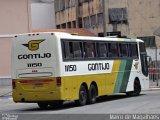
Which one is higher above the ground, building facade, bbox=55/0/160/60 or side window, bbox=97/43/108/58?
building facade, bbox=55/0/160/60

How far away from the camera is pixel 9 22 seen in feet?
150

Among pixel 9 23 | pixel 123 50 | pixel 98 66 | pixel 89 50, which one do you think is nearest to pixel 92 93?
pixel 98 66

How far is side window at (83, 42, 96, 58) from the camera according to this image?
82.2ft

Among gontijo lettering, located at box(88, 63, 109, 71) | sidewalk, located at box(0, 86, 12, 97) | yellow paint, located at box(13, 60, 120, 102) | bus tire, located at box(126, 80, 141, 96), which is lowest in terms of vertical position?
sidewalk, located at box(0, 86, 12, 97)

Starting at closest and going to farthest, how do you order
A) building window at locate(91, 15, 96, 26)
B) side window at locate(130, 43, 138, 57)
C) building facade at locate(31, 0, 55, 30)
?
side window at locate(130, 43, 138, 57) → building window at locate(91, 15, 96, 26) → building facade at locate(31, 0, 55, 30)

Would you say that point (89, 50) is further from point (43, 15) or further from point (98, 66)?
point (43, 15)

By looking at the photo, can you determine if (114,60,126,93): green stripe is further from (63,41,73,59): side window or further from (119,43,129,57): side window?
(63,41,73,59): side window

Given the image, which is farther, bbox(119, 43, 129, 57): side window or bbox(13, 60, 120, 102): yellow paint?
bbox(119, 43, 129, 57): side window

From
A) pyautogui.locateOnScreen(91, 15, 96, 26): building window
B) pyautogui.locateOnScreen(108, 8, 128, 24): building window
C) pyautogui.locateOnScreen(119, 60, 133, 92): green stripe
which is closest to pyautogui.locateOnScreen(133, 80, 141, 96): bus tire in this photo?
pyautogui.locateOnScreen(119, 60, 133, 92): green stripe

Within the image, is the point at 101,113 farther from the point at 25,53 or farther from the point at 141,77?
the point at 141,77

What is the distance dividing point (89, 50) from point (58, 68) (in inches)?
122

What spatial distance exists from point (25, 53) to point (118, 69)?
6372 mm

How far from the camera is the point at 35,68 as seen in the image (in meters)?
23.1

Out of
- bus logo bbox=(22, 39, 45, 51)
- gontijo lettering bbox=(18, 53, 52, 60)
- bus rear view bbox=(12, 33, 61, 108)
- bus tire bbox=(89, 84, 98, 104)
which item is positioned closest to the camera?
bus rear view bbox=(12, 33, 61, 108)
